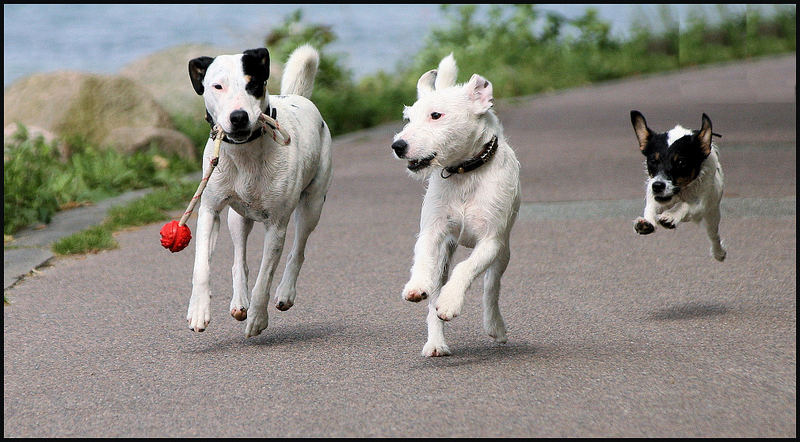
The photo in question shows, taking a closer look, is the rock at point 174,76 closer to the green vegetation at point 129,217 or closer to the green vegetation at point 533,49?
the green vegetation at point 533,49

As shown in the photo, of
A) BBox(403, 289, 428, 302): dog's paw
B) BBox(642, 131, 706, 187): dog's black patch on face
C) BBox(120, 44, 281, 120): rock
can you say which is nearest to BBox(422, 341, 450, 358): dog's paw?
BBox(403, 289, 428, 302): dog's paw

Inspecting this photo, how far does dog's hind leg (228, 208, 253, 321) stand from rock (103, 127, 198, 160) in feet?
23.7

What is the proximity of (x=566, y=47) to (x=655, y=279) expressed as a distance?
20968 millimetres

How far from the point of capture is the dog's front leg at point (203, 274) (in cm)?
630

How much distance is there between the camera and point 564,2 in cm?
3294

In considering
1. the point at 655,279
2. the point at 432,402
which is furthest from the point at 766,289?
the point at 432,402

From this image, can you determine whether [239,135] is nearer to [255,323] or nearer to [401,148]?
[401,148]

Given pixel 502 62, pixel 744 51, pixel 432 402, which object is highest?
pixel 432 402

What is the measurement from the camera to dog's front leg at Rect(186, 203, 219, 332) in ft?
20.7

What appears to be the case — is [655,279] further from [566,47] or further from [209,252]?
[566,47]

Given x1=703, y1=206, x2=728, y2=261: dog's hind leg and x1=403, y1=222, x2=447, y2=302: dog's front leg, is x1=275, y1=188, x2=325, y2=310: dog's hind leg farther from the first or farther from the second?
x1=703, y1=206, x2=728, y2=261: dog's hind leg

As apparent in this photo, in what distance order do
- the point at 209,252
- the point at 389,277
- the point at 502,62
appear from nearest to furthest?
the point at 209,252, the point at 389,277, the point at 502,62

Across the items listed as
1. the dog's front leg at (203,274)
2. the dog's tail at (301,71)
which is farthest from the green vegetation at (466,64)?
the dog's front leg at (203,274)

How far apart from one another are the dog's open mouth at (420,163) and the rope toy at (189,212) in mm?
943
